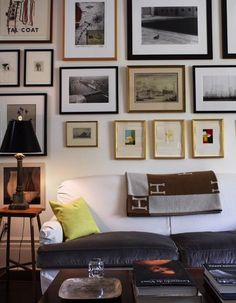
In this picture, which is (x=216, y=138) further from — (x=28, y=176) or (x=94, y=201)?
(x=28, y=176)

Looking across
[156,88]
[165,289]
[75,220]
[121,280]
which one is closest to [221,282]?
[165,289]

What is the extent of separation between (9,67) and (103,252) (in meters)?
2.09

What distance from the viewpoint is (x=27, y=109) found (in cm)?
320

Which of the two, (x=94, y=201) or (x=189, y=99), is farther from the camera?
(x=189, y=99)

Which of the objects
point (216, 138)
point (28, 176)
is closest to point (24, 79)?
point (28, 176)

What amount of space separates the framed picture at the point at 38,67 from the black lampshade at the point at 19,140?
2.15 feet

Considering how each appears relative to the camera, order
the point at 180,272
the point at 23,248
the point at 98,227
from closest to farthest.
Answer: the point at 180,272
the point at 98,227
the point at 23,248

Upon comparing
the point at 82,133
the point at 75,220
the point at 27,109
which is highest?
the point at 27,109

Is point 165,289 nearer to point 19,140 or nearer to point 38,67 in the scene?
point 19,140

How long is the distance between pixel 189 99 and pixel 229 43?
679 millimetres

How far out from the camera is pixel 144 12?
3258mm

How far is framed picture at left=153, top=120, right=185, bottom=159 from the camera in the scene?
3.18m

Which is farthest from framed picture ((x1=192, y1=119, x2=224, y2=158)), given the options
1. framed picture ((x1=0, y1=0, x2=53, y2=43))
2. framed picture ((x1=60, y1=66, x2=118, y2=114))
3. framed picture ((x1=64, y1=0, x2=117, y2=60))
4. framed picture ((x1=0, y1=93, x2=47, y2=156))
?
framed picture ((x1=0, y1=0, x2=53, y2=43))

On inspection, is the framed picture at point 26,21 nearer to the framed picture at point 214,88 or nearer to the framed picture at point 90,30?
the framed picture at point 90,30
